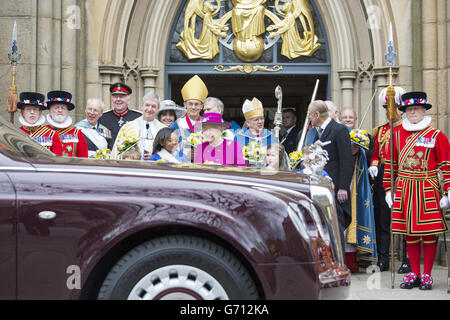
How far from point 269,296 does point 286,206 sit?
0.49 meters

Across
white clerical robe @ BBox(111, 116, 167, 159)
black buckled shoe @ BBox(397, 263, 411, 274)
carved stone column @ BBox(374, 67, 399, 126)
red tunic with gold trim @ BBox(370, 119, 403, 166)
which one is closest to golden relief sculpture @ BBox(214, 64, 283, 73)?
carved stone column @ BBox(374, 67, 399, 126)

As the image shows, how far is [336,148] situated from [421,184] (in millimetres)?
1172

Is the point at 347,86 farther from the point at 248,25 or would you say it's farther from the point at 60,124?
the point at 60,124

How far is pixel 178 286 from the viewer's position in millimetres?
3684

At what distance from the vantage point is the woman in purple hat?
6.41m

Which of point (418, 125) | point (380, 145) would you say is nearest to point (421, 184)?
point (418, 125)

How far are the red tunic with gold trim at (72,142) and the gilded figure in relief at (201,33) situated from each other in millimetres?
4126

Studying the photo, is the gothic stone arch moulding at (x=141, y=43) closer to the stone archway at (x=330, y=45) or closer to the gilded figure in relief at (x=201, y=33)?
the stone archway at (x=330, y=45)

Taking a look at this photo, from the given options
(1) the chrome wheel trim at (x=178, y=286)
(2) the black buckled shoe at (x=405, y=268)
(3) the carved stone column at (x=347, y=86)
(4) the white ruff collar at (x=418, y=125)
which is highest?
(3) the carved stone column at (x=347, y=86)

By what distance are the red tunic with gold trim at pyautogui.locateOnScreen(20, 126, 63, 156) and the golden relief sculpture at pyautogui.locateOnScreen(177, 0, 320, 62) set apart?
4.28 metres

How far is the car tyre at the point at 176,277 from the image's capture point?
3684 mm

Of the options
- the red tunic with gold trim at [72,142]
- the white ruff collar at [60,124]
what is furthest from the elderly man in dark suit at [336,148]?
the white ruff collar at [60,124]

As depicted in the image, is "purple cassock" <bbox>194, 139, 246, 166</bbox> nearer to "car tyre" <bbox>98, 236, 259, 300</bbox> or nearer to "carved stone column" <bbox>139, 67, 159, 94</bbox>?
"car tyre" <bbox>98, 236, 259, 300</bbox>

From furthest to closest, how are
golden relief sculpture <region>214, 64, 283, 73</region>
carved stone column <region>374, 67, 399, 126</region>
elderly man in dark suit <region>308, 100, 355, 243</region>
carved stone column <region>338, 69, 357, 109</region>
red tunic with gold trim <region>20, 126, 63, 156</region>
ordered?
golden relief sculpture <region>214, 64, 283, 73</region>
carved stone column <region>338, 69, 357, 109</region>
carved stone column <region>374, 67, 399, 126</region>
elderly man in dark suit <region>308, 100, 355, 243</region>
red tunic with gold trim <region>20, 126, 63, 156</region>
